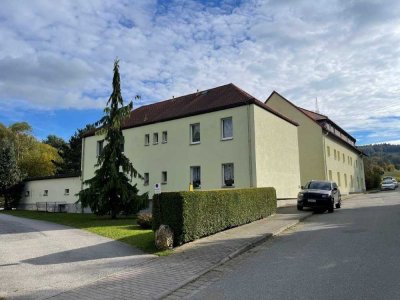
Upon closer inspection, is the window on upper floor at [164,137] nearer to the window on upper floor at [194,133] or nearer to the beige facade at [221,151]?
the beige facade at [221,151]

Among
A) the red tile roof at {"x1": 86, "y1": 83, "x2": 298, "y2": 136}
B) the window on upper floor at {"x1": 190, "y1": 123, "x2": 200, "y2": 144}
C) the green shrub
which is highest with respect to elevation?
the red tile roof at {"x1": 86, "y1": 83, "x2": 298, "y2": 136}

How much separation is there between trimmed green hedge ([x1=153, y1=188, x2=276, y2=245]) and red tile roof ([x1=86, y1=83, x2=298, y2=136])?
9648mm

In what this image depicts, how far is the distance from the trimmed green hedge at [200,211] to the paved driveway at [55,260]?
138 centimetres

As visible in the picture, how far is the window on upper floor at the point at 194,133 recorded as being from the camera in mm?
27172

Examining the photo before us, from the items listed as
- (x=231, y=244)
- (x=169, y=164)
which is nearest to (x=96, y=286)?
(x=231, y=244)

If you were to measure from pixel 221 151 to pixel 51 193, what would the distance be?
2211 centimetres

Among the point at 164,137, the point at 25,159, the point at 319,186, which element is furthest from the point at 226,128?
the point at 25,159

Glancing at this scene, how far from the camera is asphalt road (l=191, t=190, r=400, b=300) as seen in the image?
6.64m

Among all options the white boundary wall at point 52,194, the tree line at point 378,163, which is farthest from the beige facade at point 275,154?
the tree line at point 378,163

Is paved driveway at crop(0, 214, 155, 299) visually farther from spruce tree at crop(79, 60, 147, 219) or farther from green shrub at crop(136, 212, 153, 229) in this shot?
spruce tree at crop(79, 60, 147, 219)

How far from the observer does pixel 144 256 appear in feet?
35.3

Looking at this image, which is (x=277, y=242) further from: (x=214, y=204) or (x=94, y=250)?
(x=94, y=250)

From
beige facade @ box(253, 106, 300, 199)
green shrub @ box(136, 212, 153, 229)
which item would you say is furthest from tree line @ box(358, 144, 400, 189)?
green shrub @ box(136, 212, 153, 229)

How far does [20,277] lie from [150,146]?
71.6 ft
